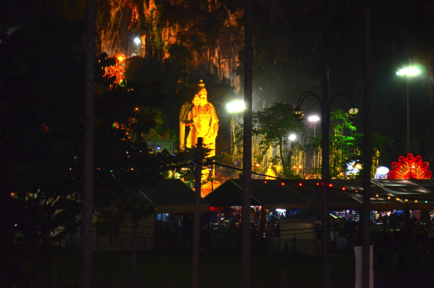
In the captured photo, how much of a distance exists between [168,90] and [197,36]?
9.29 meters

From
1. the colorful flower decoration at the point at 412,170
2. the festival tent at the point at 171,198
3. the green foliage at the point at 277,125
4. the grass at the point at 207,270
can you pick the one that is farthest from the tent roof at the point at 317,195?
the colorful flower decoration at the point at 412,170

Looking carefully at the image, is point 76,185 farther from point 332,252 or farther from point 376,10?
point 332,252

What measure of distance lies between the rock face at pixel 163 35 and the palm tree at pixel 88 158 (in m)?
21.8

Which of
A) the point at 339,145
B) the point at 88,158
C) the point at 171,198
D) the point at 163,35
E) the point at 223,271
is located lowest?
the point at 223,271

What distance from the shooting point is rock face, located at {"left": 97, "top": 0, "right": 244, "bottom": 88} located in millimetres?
37562

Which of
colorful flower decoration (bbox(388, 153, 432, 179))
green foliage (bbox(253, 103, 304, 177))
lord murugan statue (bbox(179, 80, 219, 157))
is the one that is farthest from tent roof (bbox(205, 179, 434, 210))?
lord murugan statue (bbox(179, 80, 219, 157))

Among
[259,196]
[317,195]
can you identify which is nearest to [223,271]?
[317,195]

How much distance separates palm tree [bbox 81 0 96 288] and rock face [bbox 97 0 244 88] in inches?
859

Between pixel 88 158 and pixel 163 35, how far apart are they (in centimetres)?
3946

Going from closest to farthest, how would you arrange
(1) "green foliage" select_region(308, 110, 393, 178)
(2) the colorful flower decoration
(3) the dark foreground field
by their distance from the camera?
1. (3) the dark foreground field
2. (1) "green foliage" select_region(308, 110, 393, 178)
3. (2) the colorful flower decoration

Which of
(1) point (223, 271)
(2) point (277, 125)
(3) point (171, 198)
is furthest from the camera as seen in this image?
(2) point (277, 125)

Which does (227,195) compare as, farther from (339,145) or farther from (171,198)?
(339,145)

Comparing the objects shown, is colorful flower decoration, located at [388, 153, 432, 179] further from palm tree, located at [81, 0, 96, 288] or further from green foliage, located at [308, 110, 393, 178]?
palm tree, located at [81, 0, 96, 288]

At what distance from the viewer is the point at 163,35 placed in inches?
1967
